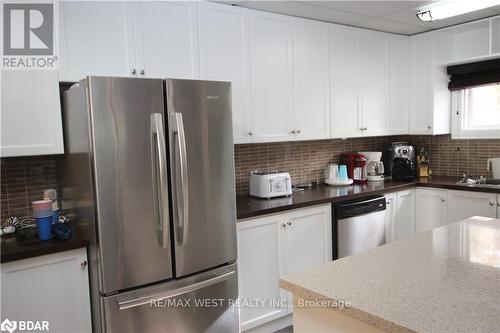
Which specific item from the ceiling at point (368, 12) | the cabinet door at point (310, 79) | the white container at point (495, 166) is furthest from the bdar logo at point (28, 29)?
the white container at point (495, 166)

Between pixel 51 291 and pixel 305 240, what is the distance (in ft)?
5.47

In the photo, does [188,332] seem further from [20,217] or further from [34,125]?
[34,125]

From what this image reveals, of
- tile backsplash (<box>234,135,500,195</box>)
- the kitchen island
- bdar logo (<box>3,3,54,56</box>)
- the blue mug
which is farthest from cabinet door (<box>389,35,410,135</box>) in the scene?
bdar logo (<box>3,3,54,56</box>)

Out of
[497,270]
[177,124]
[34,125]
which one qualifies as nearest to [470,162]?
[497,270]

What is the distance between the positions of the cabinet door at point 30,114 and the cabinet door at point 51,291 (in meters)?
0.57

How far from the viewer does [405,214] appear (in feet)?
12.0

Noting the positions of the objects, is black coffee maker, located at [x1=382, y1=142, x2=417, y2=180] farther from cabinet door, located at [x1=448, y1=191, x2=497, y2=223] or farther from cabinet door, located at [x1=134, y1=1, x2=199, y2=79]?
cabinet door, located at [x1=134, y1=1, x2=199, y2=79]

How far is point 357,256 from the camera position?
5.19ft

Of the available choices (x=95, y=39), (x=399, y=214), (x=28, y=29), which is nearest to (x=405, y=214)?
(x=399, y=214)

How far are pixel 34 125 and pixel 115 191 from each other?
23.7 inches

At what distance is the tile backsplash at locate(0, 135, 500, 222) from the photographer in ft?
7.71

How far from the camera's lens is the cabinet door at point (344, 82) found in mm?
3391

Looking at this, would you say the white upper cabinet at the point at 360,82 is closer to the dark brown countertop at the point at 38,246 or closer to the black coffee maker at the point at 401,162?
the black coffee maker at the point at 401,162

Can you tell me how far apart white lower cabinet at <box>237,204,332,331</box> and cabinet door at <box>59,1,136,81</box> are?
4.08 ft
